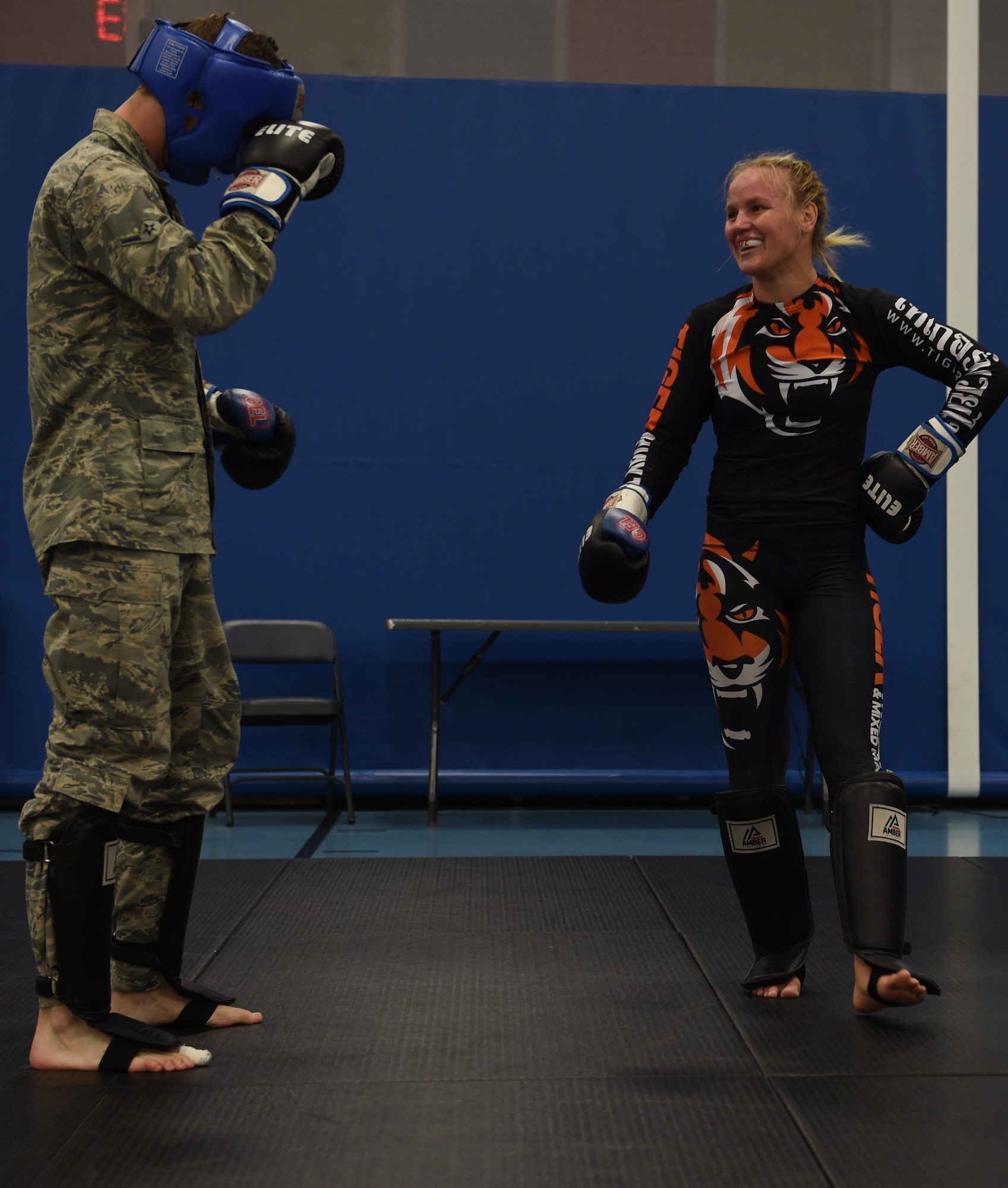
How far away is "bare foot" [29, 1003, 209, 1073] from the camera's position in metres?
1.84

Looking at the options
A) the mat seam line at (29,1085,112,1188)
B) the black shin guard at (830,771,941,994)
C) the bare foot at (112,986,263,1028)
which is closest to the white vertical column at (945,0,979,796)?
the black shin guard at (830,771,941,994)

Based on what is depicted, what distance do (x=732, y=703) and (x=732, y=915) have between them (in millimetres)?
847

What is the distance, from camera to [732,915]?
289 centimetres

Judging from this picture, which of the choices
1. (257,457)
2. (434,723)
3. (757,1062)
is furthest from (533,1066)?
(434,723)

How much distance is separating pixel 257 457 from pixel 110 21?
4.02 metres

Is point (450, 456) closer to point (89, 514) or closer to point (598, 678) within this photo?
point (598, 678)

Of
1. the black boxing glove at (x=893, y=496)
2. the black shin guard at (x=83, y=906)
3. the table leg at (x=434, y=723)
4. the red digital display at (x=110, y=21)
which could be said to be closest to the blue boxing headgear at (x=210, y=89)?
the black shin guard at (x=83, y=906)

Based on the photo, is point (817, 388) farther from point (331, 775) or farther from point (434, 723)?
point (331, 775)

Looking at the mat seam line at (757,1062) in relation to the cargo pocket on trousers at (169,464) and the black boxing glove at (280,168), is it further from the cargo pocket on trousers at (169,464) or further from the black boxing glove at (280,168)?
the black boxing glove at (280,168)

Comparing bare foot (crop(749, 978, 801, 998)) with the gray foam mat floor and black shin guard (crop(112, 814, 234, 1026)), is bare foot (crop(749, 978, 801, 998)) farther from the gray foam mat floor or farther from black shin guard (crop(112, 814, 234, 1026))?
black shin guard (crop(112, 814, 234, 1026))

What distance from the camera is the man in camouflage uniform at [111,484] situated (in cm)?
180

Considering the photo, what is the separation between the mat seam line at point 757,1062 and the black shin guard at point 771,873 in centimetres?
13

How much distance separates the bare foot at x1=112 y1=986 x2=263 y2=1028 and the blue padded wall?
3.11m

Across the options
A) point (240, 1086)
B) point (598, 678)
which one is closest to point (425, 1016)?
point (240, 1086)
